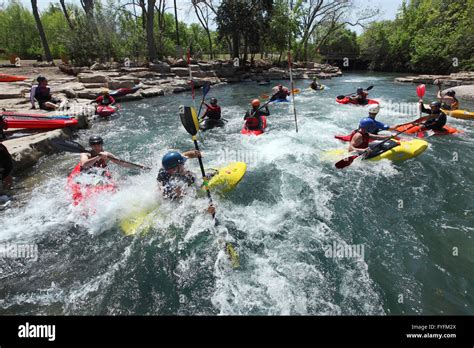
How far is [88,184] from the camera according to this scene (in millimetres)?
4750

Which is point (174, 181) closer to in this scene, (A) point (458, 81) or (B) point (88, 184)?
(B) point (88, 184)

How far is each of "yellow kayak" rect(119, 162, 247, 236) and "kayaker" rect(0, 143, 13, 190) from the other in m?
2.92

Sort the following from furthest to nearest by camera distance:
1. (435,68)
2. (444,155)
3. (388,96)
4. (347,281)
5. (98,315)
A: (435,68) → (388,96) → (444,155) → (347,281) → (98,315)

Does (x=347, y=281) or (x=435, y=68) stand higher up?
(x=435, y=68)

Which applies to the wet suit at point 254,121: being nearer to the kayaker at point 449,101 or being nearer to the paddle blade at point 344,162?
the paddle blade at point 344,162

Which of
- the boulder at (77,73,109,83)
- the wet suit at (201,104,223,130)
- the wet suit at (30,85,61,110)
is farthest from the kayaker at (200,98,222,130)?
the boulder at (77,73,109,83)

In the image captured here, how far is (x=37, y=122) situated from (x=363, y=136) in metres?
9.22

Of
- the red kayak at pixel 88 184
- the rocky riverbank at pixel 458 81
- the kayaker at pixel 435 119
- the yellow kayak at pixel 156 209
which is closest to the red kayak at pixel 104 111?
the red kayak at pixel 88 184

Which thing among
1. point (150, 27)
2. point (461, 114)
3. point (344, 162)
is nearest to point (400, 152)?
point (344, 162)
